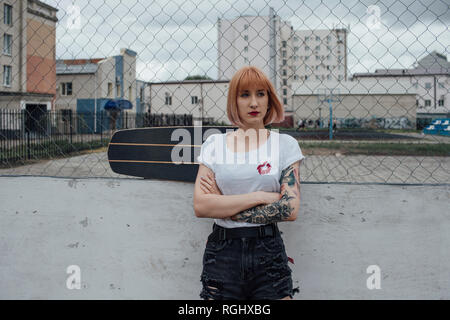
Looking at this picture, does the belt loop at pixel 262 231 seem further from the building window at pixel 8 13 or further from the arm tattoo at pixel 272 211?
the building window at pixel 8 13

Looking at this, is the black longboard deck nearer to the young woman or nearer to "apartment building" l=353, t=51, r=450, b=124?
the young woman

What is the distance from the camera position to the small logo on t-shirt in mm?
1397

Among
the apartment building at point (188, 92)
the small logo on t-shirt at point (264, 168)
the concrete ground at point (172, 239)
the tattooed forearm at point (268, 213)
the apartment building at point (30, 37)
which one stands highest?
the apartment building at point (30, 37)

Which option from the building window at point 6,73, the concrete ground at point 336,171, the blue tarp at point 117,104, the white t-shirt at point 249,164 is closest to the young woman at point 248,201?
the white t-shirt at point 249,164

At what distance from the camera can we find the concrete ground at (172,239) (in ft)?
6.40

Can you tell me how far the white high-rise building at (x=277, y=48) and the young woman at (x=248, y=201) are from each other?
27.5 inches

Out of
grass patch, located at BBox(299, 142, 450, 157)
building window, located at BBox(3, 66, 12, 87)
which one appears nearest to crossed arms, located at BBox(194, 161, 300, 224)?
building window, located at BBox(3, 66, 12, 87)

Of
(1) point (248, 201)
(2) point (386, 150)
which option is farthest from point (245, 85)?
(2) point (386, 150)

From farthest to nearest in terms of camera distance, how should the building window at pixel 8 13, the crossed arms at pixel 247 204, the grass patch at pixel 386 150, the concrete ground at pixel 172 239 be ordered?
1. the grass patch at pixel 386 150
2. the building window at pixel 8 13
3. the concrete ground at pixel 172 239
4. the crossed arms at pixel 247 204

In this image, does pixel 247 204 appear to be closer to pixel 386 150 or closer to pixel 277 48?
pixel 277 48

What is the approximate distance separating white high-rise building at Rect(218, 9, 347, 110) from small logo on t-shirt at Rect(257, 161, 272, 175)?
0.85 meters

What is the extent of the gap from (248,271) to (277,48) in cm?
141
